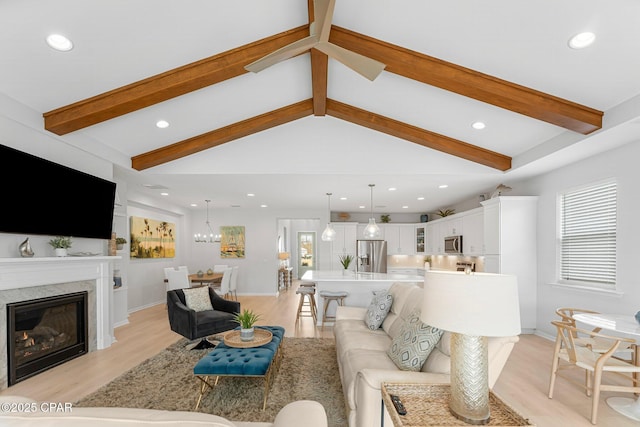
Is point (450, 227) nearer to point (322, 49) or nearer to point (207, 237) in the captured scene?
point (207, 237)

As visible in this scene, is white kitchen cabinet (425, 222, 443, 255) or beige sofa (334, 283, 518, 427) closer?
beige sofa (334, 283, 518, 427)

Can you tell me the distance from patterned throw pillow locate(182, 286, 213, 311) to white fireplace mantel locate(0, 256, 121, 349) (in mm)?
1017

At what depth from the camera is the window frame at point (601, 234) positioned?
13.9ft

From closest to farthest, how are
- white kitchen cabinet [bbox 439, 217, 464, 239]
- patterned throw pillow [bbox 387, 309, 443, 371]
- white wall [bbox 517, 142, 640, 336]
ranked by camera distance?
1. patterned throw pillow [bbox 387, 309, 443, 371]
2. white wall [bbox 517, 142, 640, 336]
3. white kitchen cabinet [bbox 439, 217, 464, 239]

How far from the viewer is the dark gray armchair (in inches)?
180

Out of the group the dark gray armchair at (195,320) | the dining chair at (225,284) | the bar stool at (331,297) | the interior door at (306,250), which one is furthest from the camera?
the interior door at (306,250)

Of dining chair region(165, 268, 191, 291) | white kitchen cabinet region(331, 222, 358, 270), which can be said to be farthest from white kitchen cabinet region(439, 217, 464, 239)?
dining chair region(165, 268, 191, 291)

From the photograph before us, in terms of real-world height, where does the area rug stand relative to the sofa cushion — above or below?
below

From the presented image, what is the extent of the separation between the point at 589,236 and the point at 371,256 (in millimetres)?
5858

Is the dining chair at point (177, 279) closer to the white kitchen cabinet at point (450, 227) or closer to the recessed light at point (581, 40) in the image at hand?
the white kitchen cabinet at point (450, 227)

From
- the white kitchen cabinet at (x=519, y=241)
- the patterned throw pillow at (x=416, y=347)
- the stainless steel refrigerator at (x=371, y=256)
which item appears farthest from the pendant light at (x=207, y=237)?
the patterned throw pillow at (x=416, y=347)

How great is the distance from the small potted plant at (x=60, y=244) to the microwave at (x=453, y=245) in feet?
22.5

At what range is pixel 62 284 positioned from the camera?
411 cm

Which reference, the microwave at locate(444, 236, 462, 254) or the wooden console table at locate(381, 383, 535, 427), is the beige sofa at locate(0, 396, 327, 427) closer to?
the wooden console table at locate(381, 383, 535, 427)
